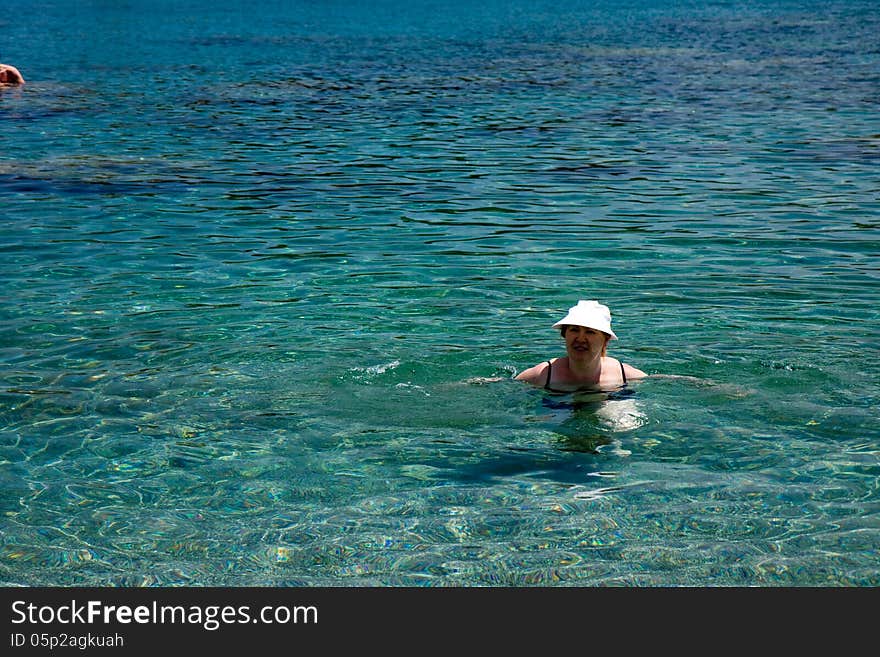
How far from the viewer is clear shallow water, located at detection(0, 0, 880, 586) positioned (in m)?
7.03

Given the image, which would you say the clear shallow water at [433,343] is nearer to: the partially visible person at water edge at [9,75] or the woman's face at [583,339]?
the woman's face at [583,339]

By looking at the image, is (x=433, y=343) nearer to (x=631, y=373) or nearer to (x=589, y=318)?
(x=631, y=373)

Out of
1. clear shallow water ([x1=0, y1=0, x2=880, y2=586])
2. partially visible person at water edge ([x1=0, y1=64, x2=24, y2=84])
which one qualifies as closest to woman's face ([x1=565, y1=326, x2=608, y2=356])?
clear shallow water ([x1=0, y1=0, x2=880, y2=586])

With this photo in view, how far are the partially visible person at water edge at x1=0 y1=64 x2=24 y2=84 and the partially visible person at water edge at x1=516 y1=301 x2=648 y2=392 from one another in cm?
2501

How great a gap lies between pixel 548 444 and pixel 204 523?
2.56m

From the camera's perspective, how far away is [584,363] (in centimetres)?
877

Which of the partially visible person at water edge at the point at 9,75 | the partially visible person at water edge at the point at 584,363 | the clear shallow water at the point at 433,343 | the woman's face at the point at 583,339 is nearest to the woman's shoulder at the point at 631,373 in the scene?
the partially visible person at water edge at the point at 584,363

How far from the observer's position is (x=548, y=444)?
8344 millimetres

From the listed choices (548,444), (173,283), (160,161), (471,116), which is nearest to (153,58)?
(471,116)

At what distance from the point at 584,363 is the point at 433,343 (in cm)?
219

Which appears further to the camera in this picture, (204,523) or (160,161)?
(160,161)

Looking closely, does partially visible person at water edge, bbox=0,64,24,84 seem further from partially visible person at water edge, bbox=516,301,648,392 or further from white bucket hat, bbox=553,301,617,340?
white bucket hat, bbox=553,301,617,340

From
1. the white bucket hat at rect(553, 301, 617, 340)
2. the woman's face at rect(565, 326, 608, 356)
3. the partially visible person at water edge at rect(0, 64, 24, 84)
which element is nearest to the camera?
the white bucket hat at rect(553, 301, 617, 340)
